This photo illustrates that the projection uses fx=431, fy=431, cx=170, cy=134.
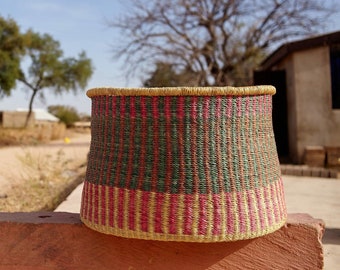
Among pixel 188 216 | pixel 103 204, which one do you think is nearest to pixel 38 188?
pixel 103 204

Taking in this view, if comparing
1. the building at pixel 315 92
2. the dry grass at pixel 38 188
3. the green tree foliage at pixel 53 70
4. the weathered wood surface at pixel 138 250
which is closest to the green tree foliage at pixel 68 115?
the green tree foliage at pixel 53 70

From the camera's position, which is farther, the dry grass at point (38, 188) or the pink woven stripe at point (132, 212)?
the dry grass at point (38, 188)

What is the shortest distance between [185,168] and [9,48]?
21.2m

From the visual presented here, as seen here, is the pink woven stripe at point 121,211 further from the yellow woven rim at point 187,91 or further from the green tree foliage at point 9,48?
the green tree foliage at point 9,48

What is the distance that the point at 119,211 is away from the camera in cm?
147

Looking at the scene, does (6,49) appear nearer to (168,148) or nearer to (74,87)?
(74,87)

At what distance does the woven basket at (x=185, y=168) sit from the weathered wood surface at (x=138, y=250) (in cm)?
17

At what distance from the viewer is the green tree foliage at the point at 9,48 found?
66.8 ft

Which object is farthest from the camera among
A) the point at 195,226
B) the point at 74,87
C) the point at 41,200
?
the point at 74,87

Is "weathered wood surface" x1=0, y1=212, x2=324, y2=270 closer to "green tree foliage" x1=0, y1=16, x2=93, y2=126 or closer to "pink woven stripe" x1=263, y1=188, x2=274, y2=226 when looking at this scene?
"pink woven stripe" x1=263, y1=188, x2=274, y2=226

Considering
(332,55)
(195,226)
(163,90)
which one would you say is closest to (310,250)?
(195,226)

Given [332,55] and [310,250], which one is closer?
[310,250]

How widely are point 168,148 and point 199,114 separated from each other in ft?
0.51

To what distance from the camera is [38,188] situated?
6105mm
